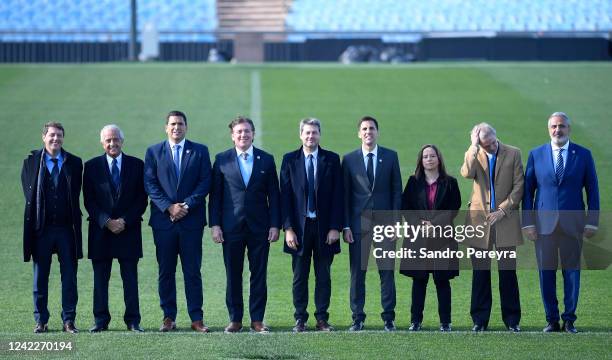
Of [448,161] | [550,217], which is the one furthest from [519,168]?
[448,161]

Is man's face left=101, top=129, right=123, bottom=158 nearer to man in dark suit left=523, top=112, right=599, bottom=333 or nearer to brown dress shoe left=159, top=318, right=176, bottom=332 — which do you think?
brown dress shoe left=159, top=318, right=176, bottom=332

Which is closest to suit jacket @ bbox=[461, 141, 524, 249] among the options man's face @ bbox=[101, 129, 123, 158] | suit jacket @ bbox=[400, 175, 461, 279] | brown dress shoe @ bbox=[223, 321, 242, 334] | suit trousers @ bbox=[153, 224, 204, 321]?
suit jacket @ bbox=[400, 175, 461, 279]

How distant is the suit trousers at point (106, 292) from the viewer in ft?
34.3

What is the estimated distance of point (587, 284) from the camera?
13.3 m

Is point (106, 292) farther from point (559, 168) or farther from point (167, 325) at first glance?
point (559, 168)

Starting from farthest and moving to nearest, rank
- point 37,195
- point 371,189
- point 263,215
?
point 371,189, point 263,215, point 37,195

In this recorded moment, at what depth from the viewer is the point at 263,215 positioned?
10438mm

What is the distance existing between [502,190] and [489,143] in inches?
17.1

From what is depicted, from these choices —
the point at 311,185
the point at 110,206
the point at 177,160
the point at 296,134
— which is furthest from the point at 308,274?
the point at 296,134

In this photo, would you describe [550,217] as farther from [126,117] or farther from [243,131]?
[126,117]

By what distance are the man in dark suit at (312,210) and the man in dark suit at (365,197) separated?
0.44 feet

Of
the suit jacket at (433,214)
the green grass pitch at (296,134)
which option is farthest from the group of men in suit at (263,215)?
the green grass pitch at (296,134)

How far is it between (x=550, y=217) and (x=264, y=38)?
100ft

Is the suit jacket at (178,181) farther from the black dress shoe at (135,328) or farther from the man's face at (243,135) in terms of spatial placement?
the black dress shoe at (135,328)
